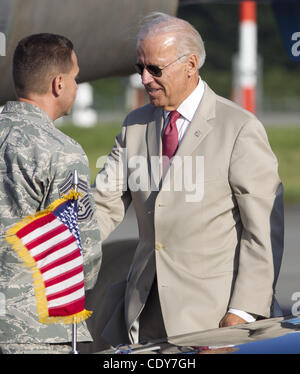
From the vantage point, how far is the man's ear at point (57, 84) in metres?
2.55

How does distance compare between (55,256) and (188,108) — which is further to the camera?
(188,108)

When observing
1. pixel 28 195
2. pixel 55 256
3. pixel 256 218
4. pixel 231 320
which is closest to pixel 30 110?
pixel 28 195

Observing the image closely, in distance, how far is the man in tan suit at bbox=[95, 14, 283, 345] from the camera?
114 inches

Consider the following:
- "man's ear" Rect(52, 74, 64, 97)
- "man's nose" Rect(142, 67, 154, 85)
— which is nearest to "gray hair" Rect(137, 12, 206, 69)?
"man's nose" Rect(142, 67, 154, 85)

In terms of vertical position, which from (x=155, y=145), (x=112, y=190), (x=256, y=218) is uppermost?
(x=155, y=145)

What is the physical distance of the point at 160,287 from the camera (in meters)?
2.98

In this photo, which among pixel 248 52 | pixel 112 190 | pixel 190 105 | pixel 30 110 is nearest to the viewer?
pixel 30 110

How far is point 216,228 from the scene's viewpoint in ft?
9.60

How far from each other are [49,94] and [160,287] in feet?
2.53

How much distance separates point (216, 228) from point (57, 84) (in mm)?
717

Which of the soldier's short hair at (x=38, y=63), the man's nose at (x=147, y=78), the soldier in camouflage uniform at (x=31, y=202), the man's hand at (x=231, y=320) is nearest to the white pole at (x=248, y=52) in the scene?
the man's nose at (x=147, y=78)

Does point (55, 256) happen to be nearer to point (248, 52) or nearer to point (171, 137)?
point (171, 137)

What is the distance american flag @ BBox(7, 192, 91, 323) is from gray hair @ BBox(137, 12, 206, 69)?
2.62 ft
